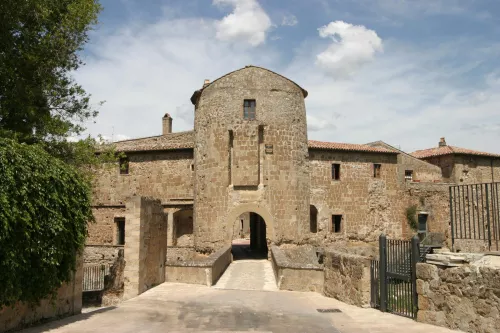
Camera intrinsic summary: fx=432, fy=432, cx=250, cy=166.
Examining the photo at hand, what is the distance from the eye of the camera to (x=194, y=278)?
14609 millimetres

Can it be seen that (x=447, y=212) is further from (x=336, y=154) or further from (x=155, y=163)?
(x=155, y=163)

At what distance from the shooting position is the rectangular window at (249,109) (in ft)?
70.8

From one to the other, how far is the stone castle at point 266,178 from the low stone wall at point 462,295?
1078cm

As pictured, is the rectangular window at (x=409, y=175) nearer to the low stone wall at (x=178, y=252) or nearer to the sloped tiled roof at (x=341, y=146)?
the sloped tiled roof at (x=341, y=146)

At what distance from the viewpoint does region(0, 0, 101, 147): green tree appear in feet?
44.1

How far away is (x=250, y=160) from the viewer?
21.1 meters

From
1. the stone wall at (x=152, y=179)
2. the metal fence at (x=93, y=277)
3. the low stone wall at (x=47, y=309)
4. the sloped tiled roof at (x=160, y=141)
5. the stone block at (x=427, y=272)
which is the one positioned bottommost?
the metal fence at (x=93, y=277)

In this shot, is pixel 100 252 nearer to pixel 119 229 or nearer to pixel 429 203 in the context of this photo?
pixel 119 229

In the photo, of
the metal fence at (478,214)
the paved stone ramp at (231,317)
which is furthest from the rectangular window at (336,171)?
the paved stone ramp at (231,317)

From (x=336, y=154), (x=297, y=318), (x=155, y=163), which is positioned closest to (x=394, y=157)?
(x=336, y=154)

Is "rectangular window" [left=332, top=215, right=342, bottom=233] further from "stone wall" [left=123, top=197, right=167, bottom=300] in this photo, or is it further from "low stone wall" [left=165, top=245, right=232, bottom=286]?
"stone wall" [left=123, top=197, right=167, bottom=300]

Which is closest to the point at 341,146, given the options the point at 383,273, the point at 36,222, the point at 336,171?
the point at 336,171

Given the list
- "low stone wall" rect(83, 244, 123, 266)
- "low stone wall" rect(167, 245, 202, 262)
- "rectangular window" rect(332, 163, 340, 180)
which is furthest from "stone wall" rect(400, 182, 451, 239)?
"low stone wall" rect(83, 244, 123, 266)

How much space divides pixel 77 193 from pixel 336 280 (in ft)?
24.4
